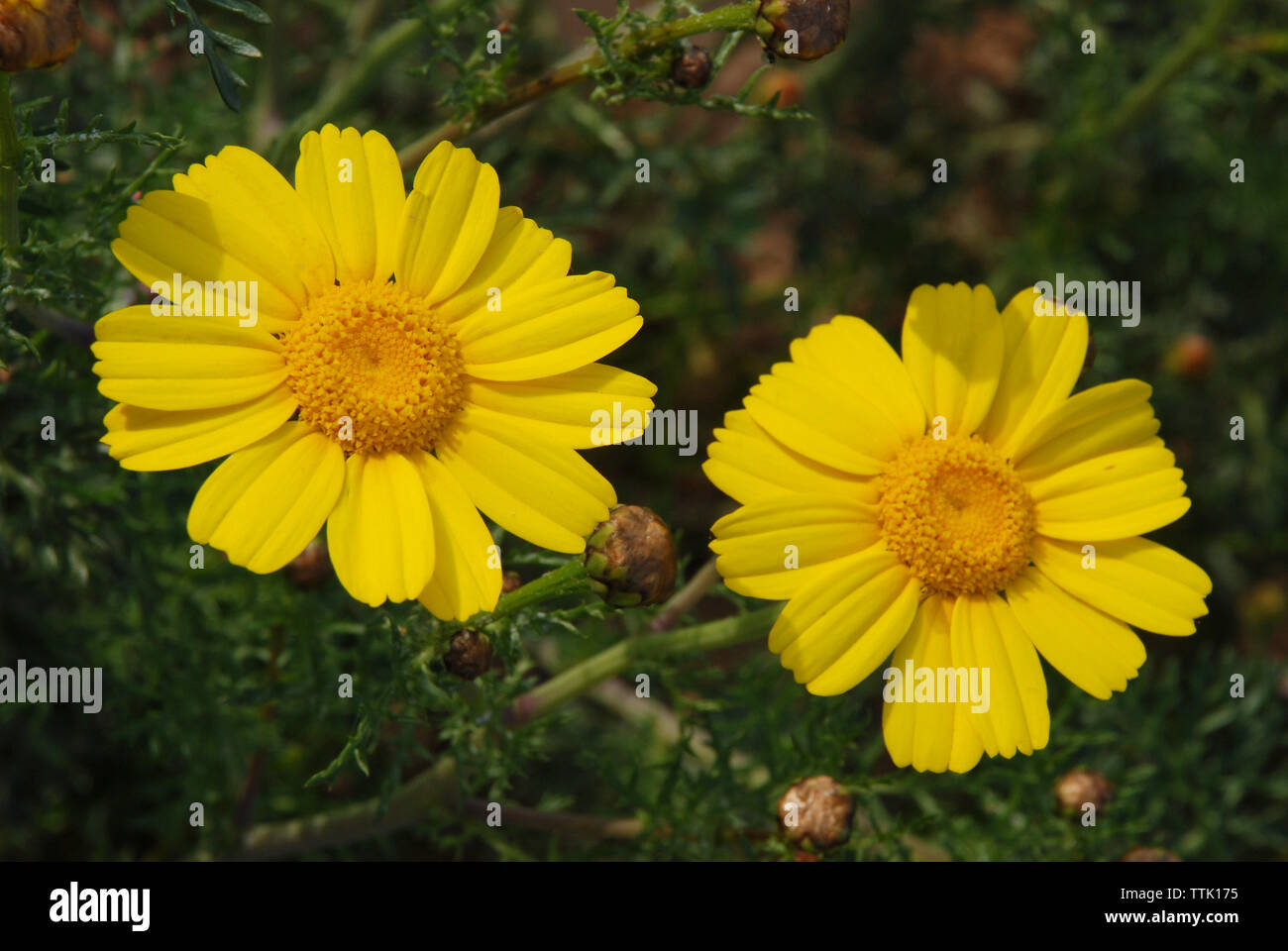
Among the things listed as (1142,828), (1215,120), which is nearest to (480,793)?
(1142,828)

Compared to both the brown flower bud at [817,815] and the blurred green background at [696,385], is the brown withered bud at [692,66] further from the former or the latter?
the brown flower bud at [817,815]

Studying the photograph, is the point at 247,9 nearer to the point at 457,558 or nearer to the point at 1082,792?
the point at 457,558

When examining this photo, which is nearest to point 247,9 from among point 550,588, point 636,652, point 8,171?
point 8,171

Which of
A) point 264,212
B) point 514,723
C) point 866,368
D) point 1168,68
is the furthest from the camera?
point 1168,68

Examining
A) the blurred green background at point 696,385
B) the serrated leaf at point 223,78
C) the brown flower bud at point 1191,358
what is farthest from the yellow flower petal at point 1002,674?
the brown flower bud at point 1191,358

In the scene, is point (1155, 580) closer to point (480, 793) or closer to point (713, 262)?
point (480, 793)

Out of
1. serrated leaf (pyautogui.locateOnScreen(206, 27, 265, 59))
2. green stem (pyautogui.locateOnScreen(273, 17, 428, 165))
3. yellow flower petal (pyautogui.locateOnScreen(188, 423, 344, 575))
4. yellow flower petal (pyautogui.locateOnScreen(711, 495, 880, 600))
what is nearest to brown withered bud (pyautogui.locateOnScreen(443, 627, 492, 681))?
yellow flower petal (pyautogui.locateOnScreen(188, 423, 344, 575))
